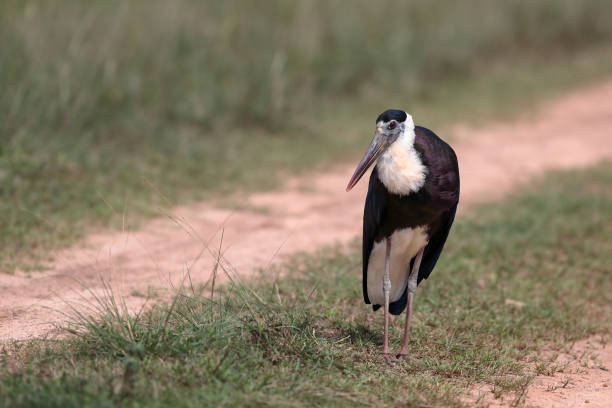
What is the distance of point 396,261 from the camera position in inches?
141

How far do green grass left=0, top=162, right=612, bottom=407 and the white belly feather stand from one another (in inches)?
8.7

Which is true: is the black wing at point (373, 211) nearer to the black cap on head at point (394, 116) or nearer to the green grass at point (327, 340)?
the black cap on head at point (394, 116)

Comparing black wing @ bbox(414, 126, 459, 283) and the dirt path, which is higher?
black wing @ bbox(414, 126, 459, 283)

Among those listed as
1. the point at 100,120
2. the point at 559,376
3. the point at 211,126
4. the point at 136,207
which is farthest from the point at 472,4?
the point at 559,376

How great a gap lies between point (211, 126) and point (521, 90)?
179 inches

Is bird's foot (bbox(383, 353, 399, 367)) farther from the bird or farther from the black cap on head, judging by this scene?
the black cap on head

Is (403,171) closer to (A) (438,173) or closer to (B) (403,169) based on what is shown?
(B) (403,169)

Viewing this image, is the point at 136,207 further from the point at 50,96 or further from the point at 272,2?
the point at 272,2

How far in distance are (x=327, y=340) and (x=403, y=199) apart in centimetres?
74

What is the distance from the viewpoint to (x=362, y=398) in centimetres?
282

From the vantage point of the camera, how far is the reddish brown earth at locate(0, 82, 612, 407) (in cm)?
391

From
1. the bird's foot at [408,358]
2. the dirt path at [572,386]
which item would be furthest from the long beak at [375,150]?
the dirt path at [572,386]

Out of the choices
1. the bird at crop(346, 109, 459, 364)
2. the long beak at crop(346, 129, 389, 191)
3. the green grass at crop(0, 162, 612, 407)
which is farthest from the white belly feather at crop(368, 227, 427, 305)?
the long beak at crop(346, 129, 389, 191)

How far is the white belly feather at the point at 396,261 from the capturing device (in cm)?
337
